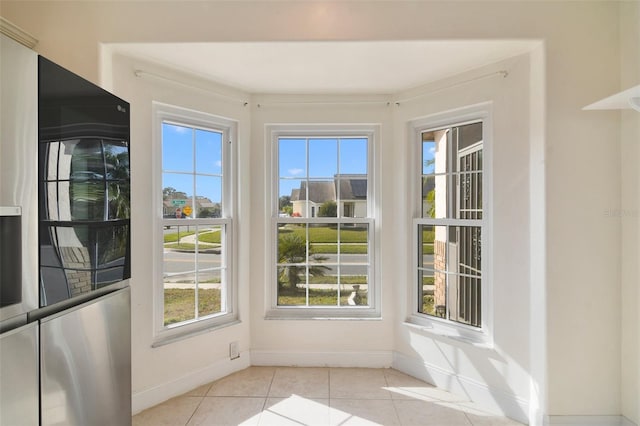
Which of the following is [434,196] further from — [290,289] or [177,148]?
[177,148]

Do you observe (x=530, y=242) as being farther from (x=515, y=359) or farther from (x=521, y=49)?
(x=521, y=49)

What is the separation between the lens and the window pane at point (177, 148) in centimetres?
230

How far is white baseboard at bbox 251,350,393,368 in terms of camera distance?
8.64 ft

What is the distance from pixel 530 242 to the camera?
197 cm

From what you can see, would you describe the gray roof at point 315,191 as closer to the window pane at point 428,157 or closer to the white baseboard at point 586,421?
the window pane at point 428,157

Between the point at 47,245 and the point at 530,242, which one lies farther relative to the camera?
the point at 530,242

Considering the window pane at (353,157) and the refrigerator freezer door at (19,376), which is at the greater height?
the window pane at (353,157)

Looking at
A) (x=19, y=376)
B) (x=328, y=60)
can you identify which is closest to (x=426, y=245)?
(x=328, y=60)

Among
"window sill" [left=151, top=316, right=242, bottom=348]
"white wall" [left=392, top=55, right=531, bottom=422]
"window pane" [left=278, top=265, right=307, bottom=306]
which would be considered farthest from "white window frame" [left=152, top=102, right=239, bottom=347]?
"white wall" [left=392, top=55, right=531, bottom=422]

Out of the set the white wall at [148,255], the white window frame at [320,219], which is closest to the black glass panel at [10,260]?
the white wall at [148,255]

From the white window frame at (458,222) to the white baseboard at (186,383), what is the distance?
1500 millimetres

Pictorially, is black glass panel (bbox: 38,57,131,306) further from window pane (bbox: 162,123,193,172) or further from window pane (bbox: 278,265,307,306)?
window pane (bbox: 278,265,307,306)

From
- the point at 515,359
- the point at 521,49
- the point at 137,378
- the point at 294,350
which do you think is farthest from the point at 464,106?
the point at 137,378

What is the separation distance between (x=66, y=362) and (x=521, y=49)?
114 inches
